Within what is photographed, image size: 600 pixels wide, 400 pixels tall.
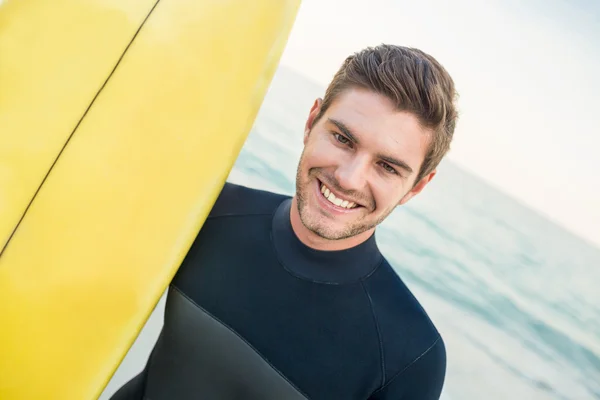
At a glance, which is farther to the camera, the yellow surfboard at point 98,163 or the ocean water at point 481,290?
the ocean water at point 481,290

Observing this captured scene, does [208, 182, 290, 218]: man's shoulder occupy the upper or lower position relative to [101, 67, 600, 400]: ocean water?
upper

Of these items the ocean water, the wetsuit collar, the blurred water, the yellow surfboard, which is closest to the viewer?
the yellow surfboard

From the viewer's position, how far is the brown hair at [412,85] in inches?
41.5

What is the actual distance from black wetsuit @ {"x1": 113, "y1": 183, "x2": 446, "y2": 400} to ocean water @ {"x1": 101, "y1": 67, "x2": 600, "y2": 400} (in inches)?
47.9

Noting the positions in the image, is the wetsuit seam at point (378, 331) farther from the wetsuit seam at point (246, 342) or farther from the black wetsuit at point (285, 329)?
the wetsuit seam at point (246, 342)

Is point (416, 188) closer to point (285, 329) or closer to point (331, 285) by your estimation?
point (331, 285)

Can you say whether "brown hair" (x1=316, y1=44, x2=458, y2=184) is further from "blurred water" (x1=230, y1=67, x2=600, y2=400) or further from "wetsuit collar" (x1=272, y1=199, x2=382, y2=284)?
"blurred water" (x1=230, y1=67, x2=600, y2=400)

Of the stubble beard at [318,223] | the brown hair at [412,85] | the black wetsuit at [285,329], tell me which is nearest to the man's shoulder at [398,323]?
the black wetsuit at [285,329]

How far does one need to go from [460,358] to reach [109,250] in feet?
21.9

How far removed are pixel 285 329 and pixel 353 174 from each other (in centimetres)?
37

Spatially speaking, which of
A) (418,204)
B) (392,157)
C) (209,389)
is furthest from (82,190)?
(418,204)

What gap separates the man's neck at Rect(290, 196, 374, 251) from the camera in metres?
1.16

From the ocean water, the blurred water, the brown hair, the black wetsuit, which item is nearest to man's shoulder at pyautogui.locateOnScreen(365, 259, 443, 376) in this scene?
the black wetsuit

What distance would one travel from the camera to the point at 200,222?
108 centimetres
